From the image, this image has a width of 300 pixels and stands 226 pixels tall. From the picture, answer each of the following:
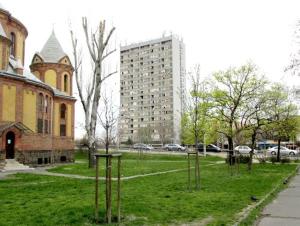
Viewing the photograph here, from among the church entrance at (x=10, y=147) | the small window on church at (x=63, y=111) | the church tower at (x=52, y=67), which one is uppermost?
the church tower at (x=52, y=67)

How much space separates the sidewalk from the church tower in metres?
33.3

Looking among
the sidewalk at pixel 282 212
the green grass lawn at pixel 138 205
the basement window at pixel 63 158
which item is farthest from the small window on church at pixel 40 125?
the sidewalk at pixel 282 212

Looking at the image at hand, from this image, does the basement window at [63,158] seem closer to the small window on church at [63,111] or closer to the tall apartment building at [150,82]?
the small window on church at [63,111]

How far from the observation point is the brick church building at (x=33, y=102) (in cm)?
3017

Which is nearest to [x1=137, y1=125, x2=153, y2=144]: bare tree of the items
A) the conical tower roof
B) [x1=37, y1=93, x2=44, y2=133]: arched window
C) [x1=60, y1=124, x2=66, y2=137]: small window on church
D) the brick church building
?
the brick church building

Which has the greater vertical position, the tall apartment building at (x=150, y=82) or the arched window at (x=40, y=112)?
the tall apartment building at (x=150, y=82)

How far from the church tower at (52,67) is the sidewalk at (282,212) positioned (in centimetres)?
3335

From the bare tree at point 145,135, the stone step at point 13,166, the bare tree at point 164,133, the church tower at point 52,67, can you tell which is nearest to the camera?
the stone step at point 13,166

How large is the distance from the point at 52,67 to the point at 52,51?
81.4 inches

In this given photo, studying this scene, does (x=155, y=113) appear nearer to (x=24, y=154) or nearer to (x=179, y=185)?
(x=24, y=154)

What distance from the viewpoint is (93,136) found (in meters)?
28.3

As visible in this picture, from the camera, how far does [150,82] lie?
401 feet

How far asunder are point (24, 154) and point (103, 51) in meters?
10.9

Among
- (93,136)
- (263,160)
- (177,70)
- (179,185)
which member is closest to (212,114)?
(263,160)
